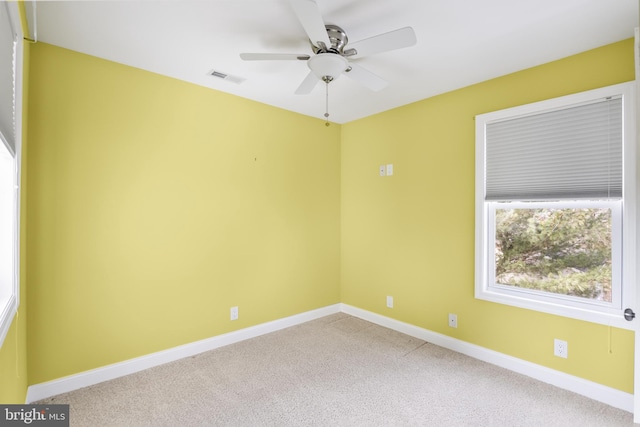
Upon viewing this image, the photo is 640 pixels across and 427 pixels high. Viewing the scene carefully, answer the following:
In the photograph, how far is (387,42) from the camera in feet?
5.82

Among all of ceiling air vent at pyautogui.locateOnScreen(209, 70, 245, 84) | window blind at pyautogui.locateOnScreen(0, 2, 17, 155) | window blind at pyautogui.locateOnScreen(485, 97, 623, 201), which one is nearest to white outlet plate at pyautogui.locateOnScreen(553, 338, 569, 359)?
window blind at pyautogui.locateOnScreen(485, 97, 623, 201)

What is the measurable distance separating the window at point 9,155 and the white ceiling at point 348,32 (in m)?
0.41

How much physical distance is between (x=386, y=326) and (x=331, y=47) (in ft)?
9.48

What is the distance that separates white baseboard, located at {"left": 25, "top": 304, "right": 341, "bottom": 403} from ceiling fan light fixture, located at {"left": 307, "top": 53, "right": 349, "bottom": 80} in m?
2.51

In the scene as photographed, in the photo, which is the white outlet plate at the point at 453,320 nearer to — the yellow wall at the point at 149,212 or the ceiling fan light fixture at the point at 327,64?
the yellow wall at the point at 149,212

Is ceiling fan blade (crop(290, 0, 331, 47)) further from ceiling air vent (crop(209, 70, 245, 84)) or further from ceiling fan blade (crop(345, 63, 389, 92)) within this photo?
ceiling air vent (crop(209, 70, 245, 84))

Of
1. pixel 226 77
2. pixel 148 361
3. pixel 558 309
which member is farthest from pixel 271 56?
pixel 558 309

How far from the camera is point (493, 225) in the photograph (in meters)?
2.83

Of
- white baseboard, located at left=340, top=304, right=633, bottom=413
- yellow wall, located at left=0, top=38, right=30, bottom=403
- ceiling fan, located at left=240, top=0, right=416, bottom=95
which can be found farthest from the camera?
white baseboard, located at left=340, top=304, right=633, bottom=413

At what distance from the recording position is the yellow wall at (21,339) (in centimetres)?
149

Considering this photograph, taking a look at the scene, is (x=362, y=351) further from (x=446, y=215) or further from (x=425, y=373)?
(x=446, y=215)

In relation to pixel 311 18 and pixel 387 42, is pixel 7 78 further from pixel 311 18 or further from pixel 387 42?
pixel 387 42

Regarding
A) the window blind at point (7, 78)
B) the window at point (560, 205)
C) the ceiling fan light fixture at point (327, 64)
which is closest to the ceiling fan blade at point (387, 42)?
the ceiling fan light fixture at point (327, 64)

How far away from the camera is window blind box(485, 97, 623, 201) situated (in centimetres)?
218
